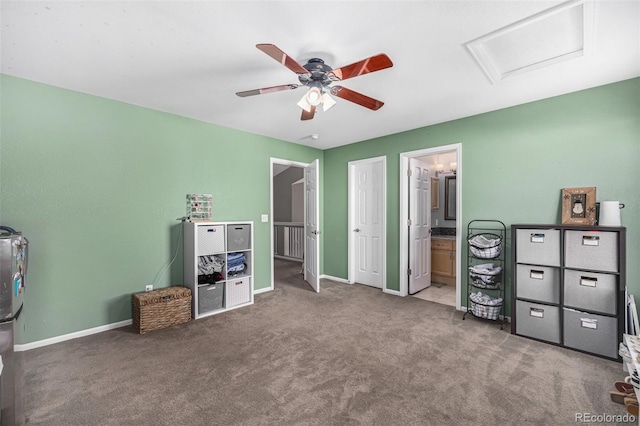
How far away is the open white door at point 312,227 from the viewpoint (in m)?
4.42

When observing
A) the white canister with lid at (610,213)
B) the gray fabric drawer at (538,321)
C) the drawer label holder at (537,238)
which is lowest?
the gray fabric drawer at (538,321)

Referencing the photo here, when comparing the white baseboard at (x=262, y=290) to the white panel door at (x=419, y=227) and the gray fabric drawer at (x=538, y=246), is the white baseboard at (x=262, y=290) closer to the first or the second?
the white panel door at (x=419, y=227)

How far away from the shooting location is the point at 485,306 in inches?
123

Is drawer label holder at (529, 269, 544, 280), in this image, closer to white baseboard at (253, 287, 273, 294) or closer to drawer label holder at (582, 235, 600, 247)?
drawer label holder at (582, 235, 600, 247)

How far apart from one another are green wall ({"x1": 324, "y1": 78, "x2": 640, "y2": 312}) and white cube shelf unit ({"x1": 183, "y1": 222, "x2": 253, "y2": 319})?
110 inches

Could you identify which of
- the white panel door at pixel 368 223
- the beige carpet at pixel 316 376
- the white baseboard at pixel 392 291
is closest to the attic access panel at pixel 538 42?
the white panel door at pixel 368 223

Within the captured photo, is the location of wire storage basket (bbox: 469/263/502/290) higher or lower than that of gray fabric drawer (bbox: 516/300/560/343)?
higher

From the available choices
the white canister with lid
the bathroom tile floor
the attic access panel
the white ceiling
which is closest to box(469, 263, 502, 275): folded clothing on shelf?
the bathroom tile floor

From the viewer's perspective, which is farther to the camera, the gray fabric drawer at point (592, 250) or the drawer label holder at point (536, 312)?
the drawer label holder at point (536, 312)

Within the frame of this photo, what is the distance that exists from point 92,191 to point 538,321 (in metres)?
4.69

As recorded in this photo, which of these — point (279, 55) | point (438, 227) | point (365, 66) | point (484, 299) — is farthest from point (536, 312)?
point (279, 55)

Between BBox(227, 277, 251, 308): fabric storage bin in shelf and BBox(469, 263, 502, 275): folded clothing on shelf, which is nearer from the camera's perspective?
BBox(469, 263, 502, 275): folded clothing on shelf

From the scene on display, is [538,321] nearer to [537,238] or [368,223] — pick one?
[537,238]

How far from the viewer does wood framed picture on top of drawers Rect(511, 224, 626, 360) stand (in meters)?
2.37
